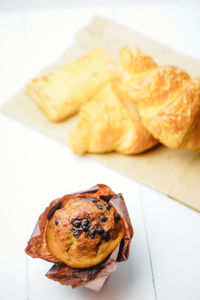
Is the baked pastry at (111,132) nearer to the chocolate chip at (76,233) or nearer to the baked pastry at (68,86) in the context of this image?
the baked pastry at (68,86)

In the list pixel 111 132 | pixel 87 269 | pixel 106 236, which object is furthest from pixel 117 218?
pixel 111 132

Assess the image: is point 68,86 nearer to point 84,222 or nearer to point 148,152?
point 148,152

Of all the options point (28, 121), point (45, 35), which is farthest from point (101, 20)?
point (28, 121)

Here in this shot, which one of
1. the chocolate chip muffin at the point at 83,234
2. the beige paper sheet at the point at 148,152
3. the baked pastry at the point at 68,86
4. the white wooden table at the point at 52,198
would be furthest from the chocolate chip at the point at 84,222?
the baked pastry at the point at 68,86

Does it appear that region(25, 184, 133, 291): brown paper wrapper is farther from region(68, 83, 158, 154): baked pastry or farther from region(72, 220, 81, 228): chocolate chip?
region(68, 83, 158, 154): baked pastry

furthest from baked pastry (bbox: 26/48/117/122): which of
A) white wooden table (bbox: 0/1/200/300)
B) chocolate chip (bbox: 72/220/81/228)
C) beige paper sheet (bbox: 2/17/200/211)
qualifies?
chocolate chip (bbox: 72/220/81/228)

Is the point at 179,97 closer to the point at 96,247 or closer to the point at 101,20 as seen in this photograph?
the point at 96,247
